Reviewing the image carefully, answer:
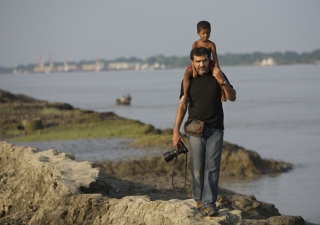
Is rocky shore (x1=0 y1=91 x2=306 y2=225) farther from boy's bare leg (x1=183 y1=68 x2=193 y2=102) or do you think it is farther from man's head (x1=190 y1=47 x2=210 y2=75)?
man's head (x1=190 y1=47 x2=210 y2=75)

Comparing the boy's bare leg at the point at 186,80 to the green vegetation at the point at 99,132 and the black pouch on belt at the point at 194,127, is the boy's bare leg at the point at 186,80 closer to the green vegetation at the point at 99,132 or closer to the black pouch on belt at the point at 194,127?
the black pouch on belt at the point at 194,127

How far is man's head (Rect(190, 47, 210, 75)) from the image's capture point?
22.3 ft

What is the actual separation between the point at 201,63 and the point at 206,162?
0.93 meters

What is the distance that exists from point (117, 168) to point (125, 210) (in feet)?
30.3

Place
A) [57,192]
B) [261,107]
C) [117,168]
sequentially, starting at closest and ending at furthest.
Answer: [57,192] < [117,168] < [261,107]

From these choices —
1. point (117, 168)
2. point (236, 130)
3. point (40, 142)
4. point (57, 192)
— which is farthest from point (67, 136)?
point (57, 192)

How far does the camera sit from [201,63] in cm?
678

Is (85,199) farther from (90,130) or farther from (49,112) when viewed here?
(49,112)

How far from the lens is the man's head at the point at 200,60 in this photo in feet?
22.3

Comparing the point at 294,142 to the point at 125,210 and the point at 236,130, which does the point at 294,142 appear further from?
the point at 125,210

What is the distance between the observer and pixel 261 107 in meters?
46.3

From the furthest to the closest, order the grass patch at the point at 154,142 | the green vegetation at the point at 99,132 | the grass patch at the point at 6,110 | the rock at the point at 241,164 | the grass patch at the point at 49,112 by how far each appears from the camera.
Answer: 1. the grass patch at the point at 6,110
2. the grass patch at the point at 49,112
3. the green vegetation at the point at 99,132
4. the grass patch at the point at 154,142
5. the rock at the point at 241,164

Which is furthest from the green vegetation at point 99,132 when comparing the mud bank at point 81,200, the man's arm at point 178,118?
the man's arm at point 178,118

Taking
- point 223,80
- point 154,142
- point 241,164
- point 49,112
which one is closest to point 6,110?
point 49,112
